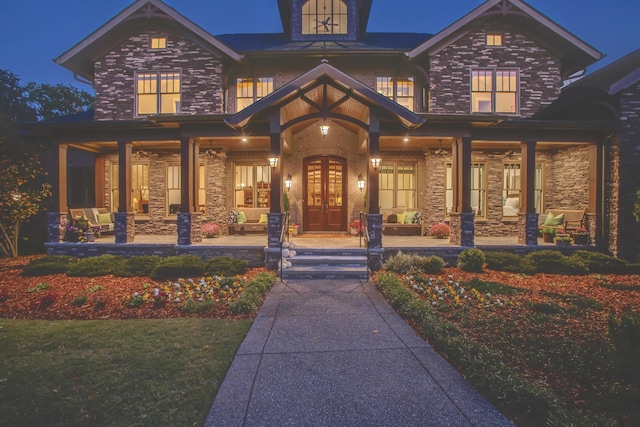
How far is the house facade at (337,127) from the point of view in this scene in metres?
10.5

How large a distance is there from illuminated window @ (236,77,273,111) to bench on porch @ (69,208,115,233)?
675cm

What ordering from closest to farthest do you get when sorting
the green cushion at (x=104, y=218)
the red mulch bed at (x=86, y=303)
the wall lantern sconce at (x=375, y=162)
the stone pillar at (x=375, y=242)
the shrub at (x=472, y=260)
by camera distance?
the red mulch bed at (x=86, y=303), the shrub at (x=472, y=260), the stone pillar at (x=375, y=242), the wall lantern sconce at (x=375, y=162), the green cushion at (x=104, y=218)

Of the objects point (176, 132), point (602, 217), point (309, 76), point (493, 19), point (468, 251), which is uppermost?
point (493, 19)

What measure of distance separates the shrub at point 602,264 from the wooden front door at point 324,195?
25.4 feet

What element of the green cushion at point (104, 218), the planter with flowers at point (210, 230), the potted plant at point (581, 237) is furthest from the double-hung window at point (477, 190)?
the green cushion at point (104, 218)

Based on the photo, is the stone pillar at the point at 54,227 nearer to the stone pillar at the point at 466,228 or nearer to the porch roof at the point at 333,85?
the porch roof at the point at 333,85

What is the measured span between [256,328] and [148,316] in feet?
6.98

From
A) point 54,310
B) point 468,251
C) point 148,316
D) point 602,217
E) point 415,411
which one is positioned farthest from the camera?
point 602,217

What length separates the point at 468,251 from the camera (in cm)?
955

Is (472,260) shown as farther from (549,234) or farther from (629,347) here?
(629,347)

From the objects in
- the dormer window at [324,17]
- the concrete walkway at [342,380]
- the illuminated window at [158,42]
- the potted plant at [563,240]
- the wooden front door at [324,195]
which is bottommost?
the concrete walkway at [342,380]

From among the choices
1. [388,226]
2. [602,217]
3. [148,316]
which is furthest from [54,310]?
[602,217]

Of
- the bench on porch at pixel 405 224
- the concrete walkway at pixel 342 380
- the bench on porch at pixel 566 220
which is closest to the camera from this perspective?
the concrete walkway at pixel 342 380

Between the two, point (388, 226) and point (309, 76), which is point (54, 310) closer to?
point (309, 76)
